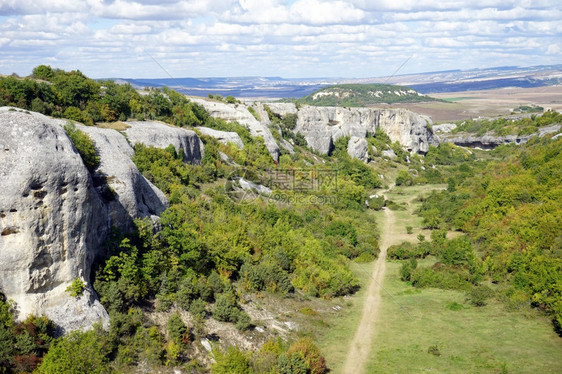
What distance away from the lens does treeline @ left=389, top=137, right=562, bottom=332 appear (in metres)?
34.3

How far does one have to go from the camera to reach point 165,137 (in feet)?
150

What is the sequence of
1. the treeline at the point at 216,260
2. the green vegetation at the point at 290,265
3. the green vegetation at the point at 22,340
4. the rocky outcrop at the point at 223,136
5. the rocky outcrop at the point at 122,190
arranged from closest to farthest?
the green vegetation at the point at 22,340, the green vegetation at the point at 290,265, the treeline at the point at 216,260, the rocky outcrop at the point at 122,190, the rocky outcrop at the point at 223,136

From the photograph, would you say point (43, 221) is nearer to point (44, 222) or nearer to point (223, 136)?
point (44, 222)

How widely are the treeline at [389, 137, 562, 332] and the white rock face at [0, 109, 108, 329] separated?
27211 millimetres

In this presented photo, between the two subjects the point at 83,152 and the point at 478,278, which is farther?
the point at 478,278

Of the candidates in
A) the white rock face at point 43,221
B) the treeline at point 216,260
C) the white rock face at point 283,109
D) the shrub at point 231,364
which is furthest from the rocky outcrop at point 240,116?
the shrub at point 231,364

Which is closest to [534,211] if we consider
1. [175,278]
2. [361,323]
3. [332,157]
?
[361,323]

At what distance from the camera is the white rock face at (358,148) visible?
88625mm

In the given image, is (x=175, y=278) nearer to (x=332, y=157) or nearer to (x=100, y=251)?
(x=100, y=251)

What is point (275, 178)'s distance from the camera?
194ft

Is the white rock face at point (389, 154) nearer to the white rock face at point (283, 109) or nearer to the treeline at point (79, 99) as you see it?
the white rock face at point (283, 109)

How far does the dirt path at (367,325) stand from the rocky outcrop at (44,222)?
13.1 m

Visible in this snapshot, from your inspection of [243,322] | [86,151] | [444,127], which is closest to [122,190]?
[86,151]

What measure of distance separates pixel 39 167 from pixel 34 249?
3609 millimetres
